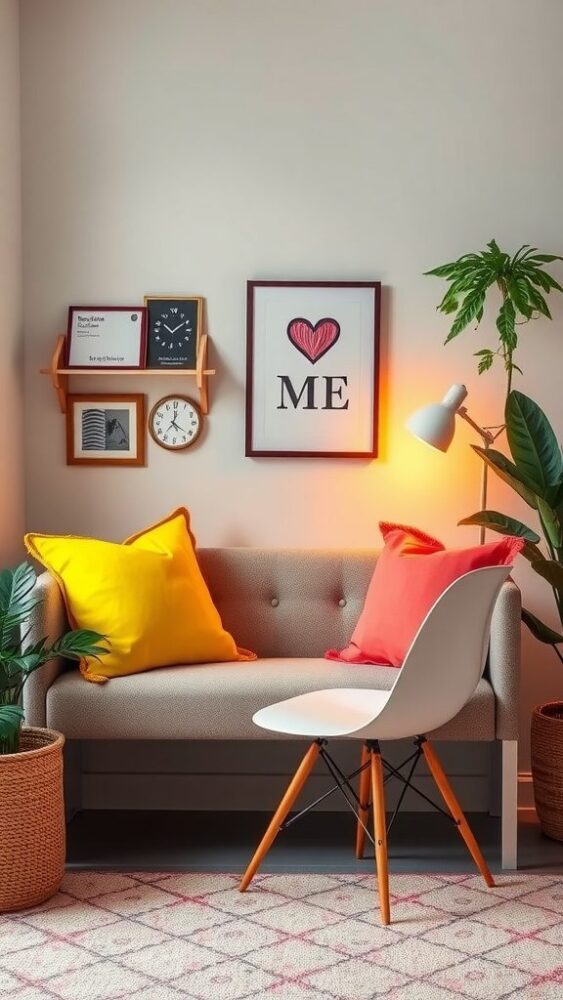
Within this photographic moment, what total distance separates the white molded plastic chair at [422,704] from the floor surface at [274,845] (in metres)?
0.26

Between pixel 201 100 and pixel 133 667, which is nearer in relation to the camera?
pixel 133 667

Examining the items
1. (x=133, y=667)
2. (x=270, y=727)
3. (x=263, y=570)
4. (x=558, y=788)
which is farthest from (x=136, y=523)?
(x=558, y=788)

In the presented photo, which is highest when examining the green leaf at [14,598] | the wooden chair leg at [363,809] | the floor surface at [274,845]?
the green leaf at [14,598]

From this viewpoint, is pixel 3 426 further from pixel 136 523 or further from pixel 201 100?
pixel 201 100

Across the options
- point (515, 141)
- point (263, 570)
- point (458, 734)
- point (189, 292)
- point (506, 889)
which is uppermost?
Answer: point (515, 141)

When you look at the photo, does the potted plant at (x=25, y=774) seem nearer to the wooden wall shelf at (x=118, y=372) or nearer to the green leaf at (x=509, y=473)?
the wooden wall shelf at (x=118, y=372)

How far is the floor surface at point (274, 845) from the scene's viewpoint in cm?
309

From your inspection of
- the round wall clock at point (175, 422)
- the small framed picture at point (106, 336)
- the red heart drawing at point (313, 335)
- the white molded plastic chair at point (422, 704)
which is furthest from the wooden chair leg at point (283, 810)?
the small framed picture at point (106, 336)

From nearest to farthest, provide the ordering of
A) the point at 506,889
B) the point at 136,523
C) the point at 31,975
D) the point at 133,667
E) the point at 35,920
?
the point at 31,975
the point at 35,920
the point at 506,889
the point at 133,667
the point at 136,523

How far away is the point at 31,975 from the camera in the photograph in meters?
2.38

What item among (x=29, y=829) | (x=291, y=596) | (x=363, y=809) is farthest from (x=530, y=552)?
(x=29, y=829)

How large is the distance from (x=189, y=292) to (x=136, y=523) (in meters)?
0.79

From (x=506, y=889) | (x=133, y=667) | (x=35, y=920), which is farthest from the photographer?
(x=133, y=667)

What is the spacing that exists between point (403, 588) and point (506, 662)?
1.25 ft
